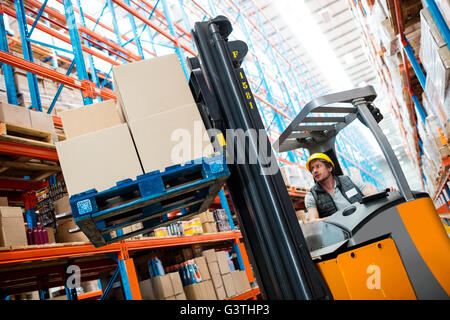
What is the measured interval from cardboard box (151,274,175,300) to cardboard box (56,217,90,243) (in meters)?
1.10

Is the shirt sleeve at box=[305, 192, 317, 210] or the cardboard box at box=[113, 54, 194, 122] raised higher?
the cardboard box at box=[113, 54, 194, 122]

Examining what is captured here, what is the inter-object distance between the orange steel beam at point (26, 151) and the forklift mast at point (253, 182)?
7.77 feet

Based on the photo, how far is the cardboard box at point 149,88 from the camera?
2092 millimetres

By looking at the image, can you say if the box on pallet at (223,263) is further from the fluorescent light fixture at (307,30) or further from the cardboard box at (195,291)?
the fluorescent light fixture at (307,30)

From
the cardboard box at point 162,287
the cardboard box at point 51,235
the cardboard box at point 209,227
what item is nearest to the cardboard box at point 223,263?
the cardboard box at point 209,227

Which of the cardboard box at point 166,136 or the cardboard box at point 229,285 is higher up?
the cardboard box at point 166,136

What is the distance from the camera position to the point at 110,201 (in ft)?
6.17

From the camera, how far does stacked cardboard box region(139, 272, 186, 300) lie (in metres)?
4.36

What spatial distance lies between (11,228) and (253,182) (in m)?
2.50

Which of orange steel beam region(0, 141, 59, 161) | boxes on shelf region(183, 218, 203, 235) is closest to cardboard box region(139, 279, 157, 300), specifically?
boxes on shelf region(183, 218, 203, 235)

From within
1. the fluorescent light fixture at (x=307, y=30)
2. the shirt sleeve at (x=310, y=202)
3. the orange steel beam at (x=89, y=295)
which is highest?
the fluorescent light fixture at (x=307, y=30)

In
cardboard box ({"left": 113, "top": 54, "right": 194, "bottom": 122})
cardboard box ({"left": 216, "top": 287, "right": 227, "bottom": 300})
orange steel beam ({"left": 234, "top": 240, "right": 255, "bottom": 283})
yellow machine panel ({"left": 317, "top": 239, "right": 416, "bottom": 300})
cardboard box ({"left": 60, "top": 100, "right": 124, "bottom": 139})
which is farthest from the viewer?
orange steel beam ({"left": 234, "top": 240, "right": 255, "bottom": 283})

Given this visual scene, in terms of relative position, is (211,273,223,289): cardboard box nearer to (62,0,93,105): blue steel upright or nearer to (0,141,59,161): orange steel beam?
(0,141,59,161): orange steel beam

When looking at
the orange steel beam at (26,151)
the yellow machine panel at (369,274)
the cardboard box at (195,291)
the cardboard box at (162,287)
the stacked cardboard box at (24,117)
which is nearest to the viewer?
the yellow machine panel at (369,274)
